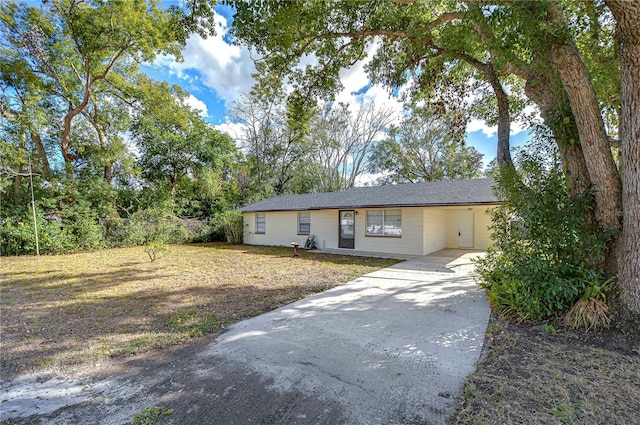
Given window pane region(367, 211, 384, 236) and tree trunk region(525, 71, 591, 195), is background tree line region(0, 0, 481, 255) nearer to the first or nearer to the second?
tree trunk region(525, 71, 591, 195)

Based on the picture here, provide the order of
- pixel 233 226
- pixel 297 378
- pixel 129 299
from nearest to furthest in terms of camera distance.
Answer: pixel 297 378
pixel 129 299
pixel 233 226

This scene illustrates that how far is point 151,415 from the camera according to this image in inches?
84.1

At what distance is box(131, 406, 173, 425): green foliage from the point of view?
2.07 meters

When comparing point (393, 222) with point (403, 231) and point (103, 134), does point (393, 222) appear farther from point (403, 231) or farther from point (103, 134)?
point (103, 134)

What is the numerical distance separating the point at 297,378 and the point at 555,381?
7.73 feet

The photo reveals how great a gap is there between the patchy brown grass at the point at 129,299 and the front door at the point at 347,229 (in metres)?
3.10

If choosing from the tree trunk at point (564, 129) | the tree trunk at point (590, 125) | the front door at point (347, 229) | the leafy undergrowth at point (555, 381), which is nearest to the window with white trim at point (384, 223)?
the front door at point (347, 229)

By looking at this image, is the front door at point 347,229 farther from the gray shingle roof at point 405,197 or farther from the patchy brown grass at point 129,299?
the patchy brown grass at point 129,299

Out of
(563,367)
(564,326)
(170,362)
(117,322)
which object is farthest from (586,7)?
(117,322)

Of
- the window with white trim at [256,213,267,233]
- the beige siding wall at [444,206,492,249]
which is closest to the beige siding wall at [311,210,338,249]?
the window with white trim at [256,213,267,233]

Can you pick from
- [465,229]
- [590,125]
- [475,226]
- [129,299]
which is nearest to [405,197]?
[465,229]

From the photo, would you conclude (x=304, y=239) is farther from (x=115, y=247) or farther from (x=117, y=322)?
(x=117, y=322)

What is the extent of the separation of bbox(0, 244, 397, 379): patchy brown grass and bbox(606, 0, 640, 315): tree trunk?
4.76 m

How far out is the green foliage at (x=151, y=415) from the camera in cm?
207
